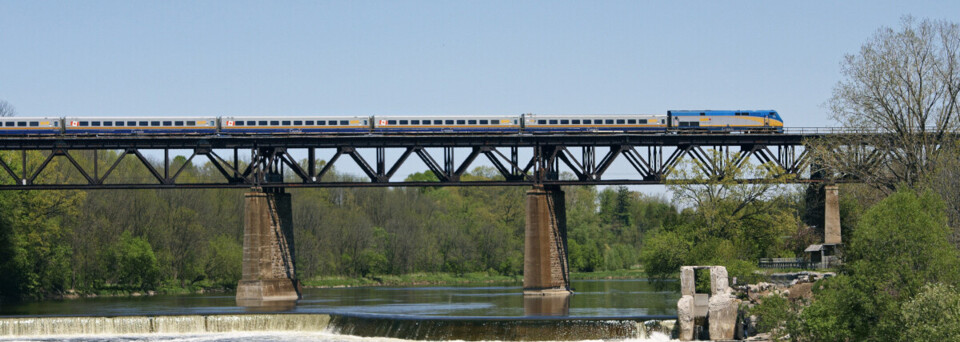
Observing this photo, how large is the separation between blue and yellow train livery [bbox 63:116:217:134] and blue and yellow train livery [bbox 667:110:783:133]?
3408 cm

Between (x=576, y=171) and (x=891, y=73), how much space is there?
26.8 meters

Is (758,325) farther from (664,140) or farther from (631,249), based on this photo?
(631,249)

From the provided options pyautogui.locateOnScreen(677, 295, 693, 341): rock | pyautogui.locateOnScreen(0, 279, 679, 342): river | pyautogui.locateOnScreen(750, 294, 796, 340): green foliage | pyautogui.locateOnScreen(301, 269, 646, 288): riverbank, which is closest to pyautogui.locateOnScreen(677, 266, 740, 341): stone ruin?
pyautogui.locateOnScreen(677, 295, 693, 341): rock

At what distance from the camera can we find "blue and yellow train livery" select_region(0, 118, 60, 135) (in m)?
74.9

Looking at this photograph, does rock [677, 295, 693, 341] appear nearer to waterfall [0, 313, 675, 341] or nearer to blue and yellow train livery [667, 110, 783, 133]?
waterfall [0, 313, 675, 341]

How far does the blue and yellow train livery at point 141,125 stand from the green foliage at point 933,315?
5334cm

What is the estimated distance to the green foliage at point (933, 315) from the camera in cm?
3322

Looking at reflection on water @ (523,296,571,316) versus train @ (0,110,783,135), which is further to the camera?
train @ (0,110,783,135)

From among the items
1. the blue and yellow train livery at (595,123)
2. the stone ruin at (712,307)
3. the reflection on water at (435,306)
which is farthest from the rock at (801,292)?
the blue and yellow train livery at (595,123)

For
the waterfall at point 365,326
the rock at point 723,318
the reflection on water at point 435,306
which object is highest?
the rock at point 723,318

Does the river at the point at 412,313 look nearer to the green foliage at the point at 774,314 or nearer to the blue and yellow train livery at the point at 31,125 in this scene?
the green foliage at the point at 774,314

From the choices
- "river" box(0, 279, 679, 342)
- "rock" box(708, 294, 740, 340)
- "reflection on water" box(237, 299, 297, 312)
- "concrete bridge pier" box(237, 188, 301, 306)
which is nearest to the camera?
"rock" box(708, 294, 740, 340)

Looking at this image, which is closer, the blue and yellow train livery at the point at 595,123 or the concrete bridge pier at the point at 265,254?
the concrete bridge pier at the point at 265,254

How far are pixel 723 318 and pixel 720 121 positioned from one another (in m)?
32.2
